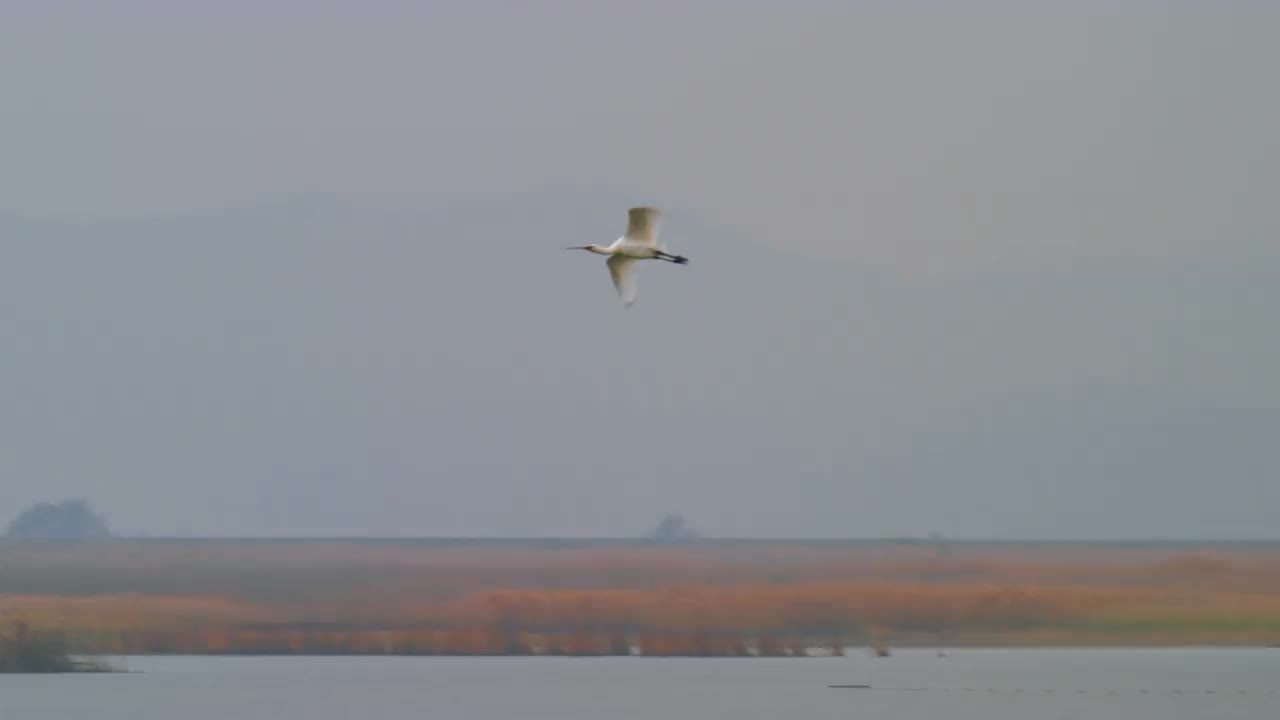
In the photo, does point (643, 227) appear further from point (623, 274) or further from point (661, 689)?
point (661, 689)

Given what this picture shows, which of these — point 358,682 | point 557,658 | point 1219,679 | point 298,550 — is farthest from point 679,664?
point 298,550

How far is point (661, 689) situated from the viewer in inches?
2389

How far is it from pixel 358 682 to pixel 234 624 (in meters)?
13.2

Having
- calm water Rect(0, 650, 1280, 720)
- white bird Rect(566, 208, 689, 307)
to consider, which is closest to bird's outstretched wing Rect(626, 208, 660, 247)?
white bird Rect(566, 208, 689, 307)

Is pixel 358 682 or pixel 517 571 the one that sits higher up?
pixel 517 571

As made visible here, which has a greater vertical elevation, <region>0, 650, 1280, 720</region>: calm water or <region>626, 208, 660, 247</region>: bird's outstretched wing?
<region>626, 208, 660, 247</region>: bird's outstretched wing

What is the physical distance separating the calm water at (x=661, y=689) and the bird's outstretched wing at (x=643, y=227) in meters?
13.1

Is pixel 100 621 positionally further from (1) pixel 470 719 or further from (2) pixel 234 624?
(1) pixel 470 719

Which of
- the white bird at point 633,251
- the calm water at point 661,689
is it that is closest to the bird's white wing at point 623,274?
the white bird at point 633,251

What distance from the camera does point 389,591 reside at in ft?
287

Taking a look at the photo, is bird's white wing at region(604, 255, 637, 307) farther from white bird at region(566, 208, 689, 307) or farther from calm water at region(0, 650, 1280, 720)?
calm water at region(0, 650, 1280, 720)

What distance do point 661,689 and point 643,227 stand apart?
17614mm

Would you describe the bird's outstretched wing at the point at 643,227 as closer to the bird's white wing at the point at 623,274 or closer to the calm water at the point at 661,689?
the bird's white wing at the point at 623,274

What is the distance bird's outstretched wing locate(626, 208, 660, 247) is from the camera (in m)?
45.4
